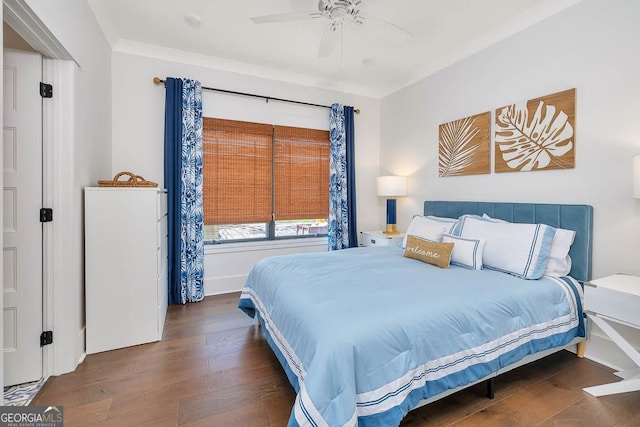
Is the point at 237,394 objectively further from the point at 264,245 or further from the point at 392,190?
the point at 392,190

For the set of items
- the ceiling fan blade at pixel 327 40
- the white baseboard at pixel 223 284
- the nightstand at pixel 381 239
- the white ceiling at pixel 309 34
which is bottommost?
the white baseboard at pixel 223 284

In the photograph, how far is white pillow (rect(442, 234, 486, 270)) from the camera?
2.38 m

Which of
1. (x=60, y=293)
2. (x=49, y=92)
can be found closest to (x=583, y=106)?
(x=49, y=92)

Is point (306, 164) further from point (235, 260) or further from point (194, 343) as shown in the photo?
point (194, 343)

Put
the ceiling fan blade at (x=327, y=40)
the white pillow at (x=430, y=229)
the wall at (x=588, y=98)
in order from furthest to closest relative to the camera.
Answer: the white pillow at (x=430, y=229), the ceiling fan blade at (x=327, y=40), the wall at (x=588, y=98)

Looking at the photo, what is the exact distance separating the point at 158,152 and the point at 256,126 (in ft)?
3.92

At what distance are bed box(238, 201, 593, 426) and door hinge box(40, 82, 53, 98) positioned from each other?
6.21 feet

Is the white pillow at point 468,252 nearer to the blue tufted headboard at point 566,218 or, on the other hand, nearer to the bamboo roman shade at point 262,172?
the blue tufted headboard at point 566,218

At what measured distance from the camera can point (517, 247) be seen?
2.27 m

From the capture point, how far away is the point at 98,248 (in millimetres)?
2275

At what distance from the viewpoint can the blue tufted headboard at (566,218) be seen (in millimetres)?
2252

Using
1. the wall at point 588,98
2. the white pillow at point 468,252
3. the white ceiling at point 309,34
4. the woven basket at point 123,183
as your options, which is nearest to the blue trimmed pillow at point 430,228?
the white pillow at point 468,252

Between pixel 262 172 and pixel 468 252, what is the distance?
260cm

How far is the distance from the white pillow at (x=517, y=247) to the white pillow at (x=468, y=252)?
8 cm
